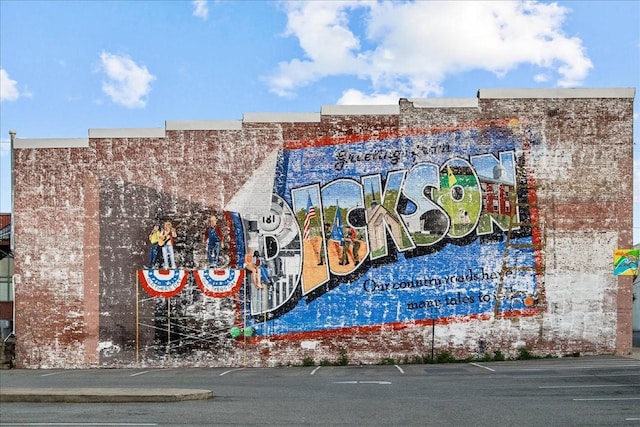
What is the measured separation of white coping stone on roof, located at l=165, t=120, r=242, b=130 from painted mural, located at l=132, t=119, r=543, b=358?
2.02 m

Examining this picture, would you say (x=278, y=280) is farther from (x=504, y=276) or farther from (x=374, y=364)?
(x=504, y=276)

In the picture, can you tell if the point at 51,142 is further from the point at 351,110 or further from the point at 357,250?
the point at 357,250

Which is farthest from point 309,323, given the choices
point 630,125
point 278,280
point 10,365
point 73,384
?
point 630,125

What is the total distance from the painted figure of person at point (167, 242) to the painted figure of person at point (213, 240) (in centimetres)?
110

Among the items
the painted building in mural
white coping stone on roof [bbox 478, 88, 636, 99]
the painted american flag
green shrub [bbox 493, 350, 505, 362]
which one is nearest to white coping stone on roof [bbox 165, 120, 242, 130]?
the painted building in mural

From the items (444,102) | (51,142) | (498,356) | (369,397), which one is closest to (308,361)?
(498,356)

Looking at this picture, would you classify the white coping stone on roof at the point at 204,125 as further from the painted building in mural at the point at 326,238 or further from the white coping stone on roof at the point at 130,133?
the white coping stone on roof at the point at 130,133

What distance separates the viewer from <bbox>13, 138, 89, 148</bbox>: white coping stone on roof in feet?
83.1

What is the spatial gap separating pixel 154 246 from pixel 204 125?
453 cm

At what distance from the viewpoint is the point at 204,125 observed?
83.1ft

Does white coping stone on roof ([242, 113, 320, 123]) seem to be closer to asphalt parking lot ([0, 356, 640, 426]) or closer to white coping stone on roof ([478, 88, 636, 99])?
white coping stone on roof ([478, 88, 636, 99])

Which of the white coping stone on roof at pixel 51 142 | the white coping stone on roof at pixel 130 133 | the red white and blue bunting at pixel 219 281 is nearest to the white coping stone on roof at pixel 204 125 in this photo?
the white coping stone on roof at pixel 130 133

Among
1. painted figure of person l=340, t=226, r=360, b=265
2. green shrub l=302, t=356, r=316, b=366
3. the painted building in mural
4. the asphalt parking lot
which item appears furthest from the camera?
painted figure of person l=340, t=226, r=360, b=265

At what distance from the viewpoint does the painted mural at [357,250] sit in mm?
25031
